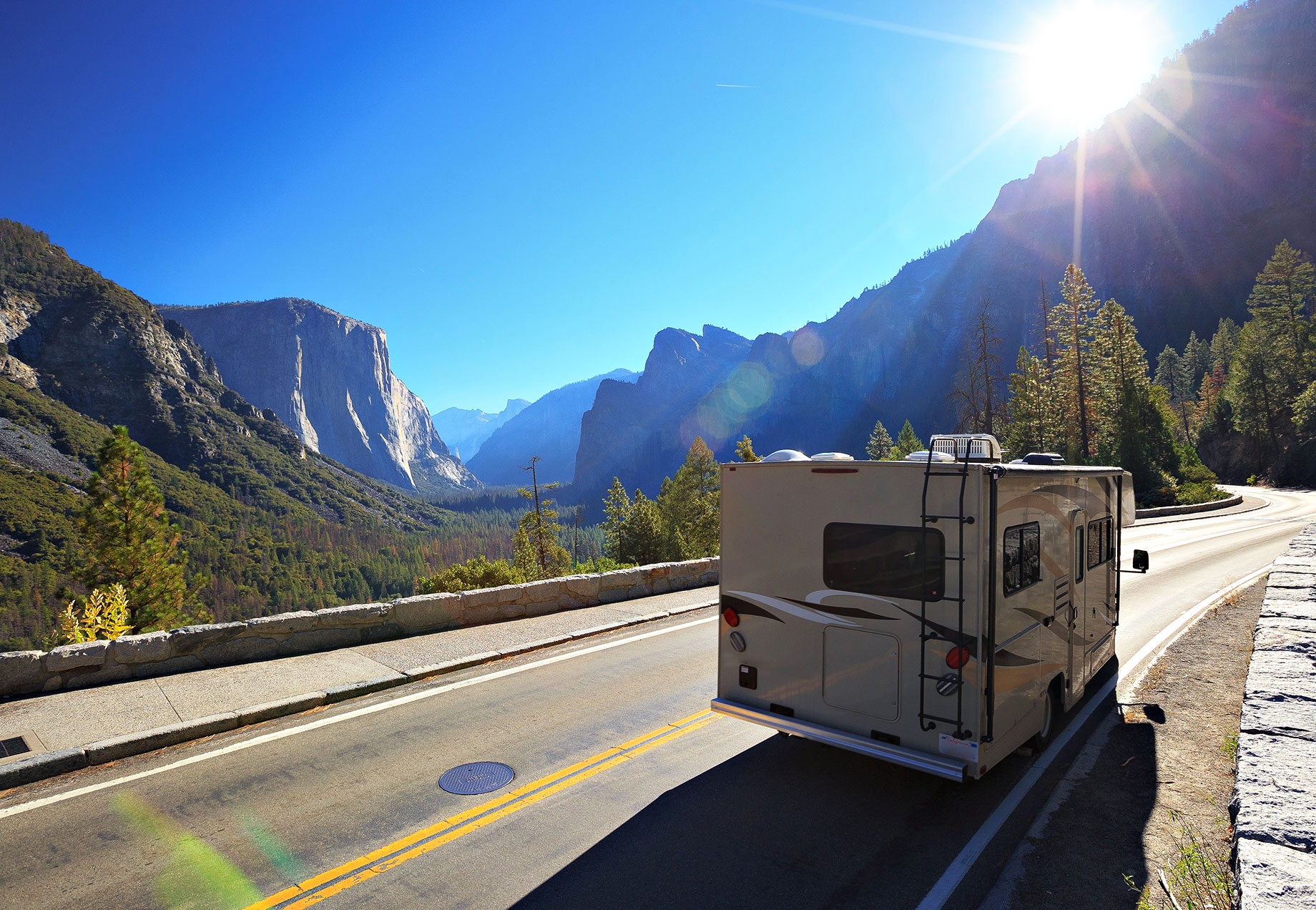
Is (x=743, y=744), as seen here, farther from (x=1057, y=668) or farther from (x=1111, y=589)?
(x=1111, y=589)

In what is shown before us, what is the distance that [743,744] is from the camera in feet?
20.8

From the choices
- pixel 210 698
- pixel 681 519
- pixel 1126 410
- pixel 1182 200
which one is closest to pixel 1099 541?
pixel 210 698

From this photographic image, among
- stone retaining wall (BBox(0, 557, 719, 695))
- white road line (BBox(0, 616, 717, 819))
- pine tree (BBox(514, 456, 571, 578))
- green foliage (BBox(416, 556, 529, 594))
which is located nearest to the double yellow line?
white road line (BBox(0, 616, 717, 819))

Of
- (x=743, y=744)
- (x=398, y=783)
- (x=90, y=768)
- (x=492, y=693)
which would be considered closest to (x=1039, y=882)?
(x=743, y=744)

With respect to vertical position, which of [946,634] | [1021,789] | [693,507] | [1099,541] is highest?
[1099,541]

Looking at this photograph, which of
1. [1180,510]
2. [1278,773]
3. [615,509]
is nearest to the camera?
[1278,773]

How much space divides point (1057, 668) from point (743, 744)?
315cm

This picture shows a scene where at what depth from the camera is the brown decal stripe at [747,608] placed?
224 inches

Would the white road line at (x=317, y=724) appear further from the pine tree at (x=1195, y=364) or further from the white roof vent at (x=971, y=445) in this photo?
the pine tree at (x=1195, y=364)

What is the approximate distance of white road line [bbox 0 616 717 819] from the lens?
5.14 metres

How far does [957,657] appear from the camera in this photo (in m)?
4.64

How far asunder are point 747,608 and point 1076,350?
48730mm

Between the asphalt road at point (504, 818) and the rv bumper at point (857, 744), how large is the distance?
1.68ft

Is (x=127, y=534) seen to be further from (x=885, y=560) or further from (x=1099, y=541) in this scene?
(x=1099, y=541)
